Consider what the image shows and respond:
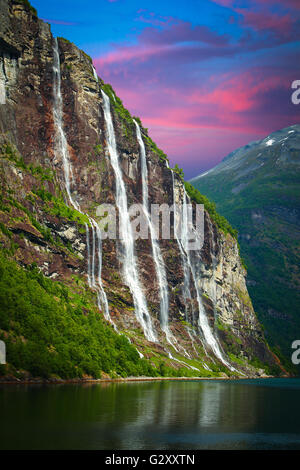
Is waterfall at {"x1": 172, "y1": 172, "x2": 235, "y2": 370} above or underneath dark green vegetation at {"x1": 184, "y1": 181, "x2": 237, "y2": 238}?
underneath

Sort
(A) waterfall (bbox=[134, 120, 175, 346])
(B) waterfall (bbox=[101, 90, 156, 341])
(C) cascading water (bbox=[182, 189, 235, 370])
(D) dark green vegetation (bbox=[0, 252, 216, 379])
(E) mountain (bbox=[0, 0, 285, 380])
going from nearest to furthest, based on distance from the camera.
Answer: (D) dark green vegetation (bbox=[0, 252, 216, 379]) → (E) mountain (bbox=[0, 0, 285, 380]) → (B) waterfall (bbox=[101, 90, 156, 341]) → (A) waterfall (bbox=[134, 120, 175, 346]) → (C) cascading water (bbox=[182, 189, 235, 370])

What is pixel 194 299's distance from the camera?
472 ft

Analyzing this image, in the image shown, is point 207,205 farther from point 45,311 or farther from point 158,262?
point 45,311

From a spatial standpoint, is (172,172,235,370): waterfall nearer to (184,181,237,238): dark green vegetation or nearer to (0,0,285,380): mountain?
(0,0,285,380): mountain

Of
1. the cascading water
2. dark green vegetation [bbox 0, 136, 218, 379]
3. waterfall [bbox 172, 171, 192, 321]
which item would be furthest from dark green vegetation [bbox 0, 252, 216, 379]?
waterfall [bbox 172, 171, 192, 321]

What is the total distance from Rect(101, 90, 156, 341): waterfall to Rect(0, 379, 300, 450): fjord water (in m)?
55.1

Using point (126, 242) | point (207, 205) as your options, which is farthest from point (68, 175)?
point (207, 205)

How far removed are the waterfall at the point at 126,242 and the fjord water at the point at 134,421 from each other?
5506cm

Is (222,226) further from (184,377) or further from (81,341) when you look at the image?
(81,341)

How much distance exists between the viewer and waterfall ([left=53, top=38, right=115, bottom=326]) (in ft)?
379

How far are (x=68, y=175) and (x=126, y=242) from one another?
19760 millimetres

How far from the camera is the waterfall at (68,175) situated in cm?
11544

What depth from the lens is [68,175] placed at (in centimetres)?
12875

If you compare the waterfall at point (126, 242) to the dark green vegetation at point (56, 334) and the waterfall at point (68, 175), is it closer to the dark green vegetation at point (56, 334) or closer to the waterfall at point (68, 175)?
the waterfall at point (68, 175)
